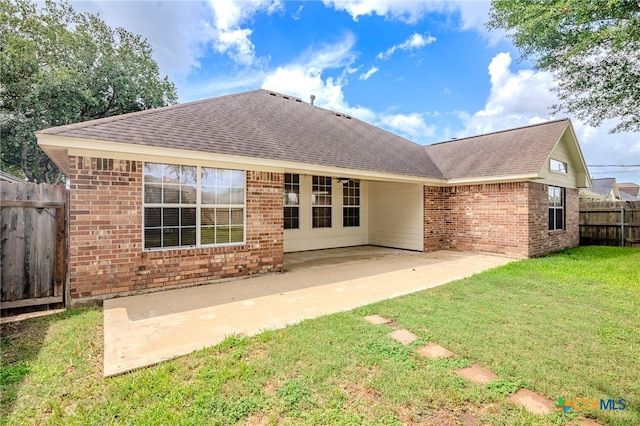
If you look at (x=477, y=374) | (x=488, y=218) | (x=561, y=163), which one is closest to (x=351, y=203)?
(x=488, y=218)

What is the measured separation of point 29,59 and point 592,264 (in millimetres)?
26122

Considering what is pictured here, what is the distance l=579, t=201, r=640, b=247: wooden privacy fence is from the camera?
492 inches

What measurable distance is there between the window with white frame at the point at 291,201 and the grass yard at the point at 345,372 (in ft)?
22.2

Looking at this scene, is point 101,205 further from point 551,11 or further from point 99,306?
point 551,11

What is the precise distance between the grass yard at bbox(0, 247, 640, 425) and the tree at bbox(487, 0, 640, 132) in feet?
26.0

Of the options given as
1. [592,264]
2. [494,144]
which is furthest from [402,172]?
[592,264]

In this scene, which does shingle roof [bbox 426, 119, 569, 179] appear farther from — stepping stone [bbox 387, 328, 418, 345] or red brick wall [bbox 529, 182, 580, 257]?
stepping stone [bbox 387, 328, 418, 345]

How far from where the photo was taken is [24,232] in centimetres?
484

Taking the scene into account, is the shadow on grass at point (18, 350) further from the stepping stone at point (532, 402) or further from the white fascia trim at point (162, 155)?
the stepping stone at point (532, 402)

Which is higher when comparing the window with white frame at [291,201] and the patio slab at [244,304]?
the window with white frame at [291,201]

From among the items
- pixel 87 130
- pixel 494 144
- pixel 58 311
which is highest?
pixel 494 144

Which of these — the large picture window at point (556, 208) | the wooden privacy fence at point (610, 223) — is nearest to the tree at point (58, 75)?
the large picture window at point (556, 208)

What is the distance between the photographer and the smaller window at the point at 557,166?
36.1 ft

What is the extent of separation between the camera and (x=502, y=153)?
37.6 ft
